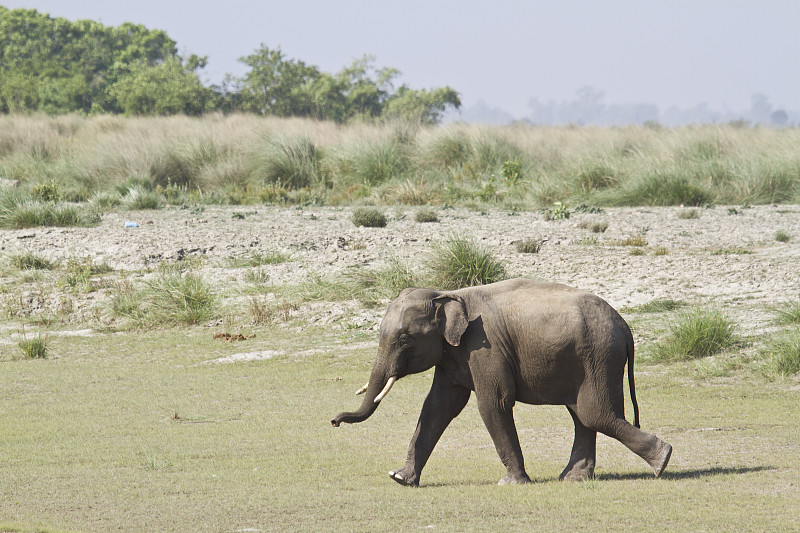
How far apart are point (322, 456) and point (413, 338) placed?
1.52m

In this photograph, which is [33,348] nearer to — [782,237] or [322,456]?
[322,456]

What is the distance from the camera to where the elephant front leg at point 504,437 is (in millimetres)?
6406

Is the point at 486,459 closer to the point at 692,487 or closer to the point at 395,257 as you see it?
the point at 692,487

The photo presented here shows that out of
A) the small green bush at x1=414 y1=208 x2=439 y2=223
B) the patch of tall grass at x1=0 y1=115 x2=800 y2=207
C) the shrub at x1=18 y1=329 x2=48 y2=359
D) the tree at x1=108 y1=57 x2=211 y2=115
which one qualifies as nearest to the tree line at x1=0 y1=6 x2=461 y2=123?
the tree at x1=108 y1=57 x2=211 y2=115

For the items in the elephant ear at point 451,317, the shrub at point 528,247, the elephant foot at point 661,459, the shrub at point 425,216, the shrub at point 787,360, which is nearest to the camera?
the elephant foot at point 661,459

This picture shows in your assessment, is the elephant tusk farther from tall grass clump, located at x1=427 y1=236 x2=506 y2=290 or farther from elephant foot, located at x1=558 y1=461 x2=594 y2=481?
tall grass clump, located at x1=427 y1=236 x2=506 y2=290

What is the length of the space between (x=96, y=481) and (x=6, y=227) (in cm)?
1356

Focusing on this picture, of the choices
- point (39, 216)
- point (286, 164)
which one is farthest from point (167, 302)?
point (286, 164)

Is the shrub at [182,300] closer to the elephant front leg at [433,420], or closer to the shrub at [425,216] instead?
the shrub at [425,216]

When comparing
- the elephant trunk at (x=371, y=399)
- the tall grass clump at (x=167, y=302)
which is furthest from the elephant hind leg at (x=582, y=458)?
the tall grass clump at (x=167, y=302)

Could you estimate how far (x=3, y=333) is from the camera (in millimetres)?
13578

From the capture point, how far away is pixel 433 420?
6660mm

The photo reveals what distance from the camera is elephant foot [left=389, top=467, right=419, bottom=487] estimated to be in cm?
637

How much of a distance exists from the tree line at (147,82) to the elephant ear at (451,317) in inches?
1313
